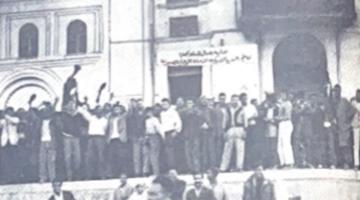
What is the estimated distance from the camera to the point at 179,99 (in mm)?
2125

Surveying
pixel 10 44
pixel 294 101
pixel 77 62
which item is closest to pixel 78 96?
pixel 77 62

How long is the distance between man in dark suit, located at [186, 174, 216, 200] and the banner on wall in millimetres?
293

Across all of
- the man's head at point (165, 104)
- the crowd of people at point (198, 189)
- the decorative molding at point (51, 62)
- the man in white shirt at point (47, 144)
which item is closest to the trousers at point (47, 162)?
the man in white shirt at point (47, 144)

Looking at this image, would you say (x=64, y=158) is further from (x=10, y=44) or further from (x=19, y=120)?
(x=10, y=44)

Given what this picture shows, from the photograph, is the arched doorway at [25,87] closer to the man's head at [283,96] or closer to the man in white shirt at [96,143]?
the man in white shirt at [96,143]

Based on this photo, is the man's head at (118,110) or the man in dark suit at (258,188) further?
the man's head at (118,110)

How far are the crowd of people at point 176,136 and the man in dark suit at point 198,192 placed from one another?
2 centimetres

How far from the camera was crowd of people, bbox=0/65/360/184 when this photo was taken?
2047 mm

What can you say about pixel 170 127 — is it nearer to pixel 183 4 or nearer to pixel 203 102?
pixel 203 102

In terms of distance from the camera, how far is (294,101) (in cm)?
208

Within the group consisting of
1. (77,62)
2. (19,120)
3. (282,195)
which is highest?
(77,62)

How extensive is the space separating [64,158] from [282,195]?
0.58 metres

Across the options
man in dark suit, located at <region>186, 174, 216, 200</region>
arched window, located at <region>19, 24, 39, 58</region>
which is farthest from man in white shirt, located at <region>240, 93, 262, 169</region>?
arched window, located at <region>19, 24, 39, 58</region>

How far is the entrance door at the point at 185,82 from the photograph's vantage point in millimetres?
2098
